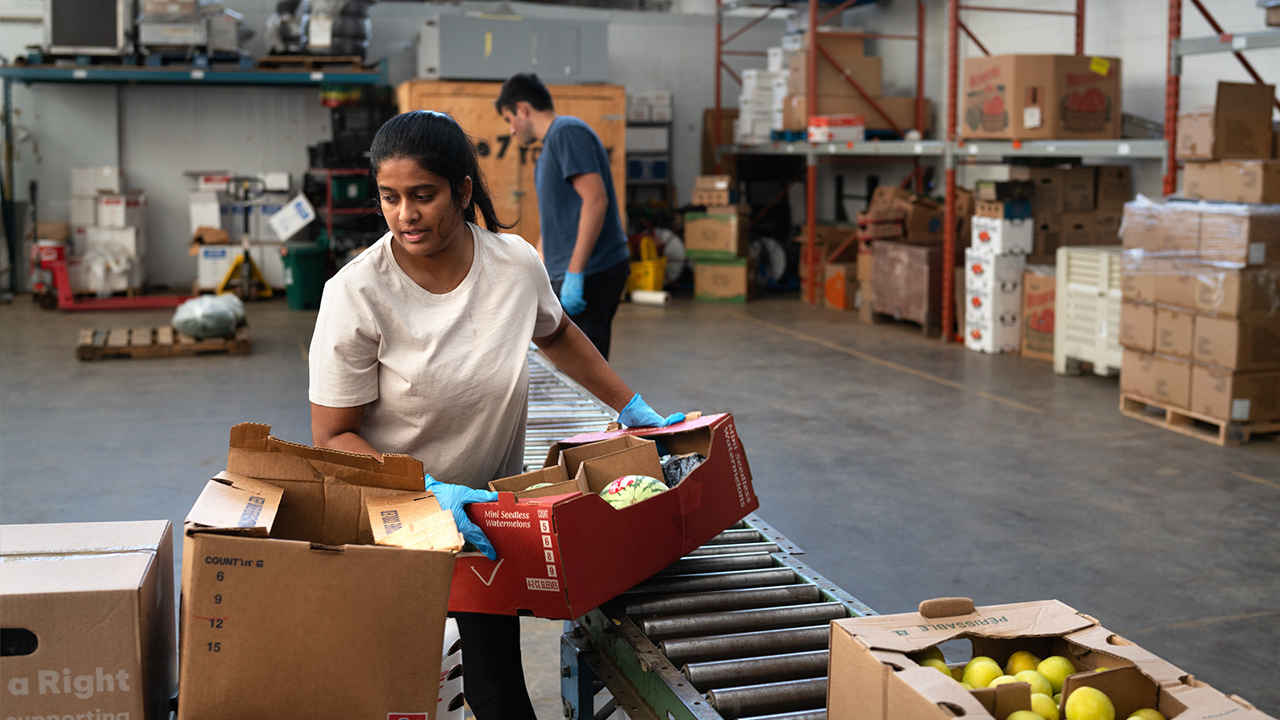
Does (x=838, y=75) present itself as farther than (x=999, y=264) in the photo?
Yes

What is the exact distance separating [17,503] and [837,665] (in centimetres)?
430

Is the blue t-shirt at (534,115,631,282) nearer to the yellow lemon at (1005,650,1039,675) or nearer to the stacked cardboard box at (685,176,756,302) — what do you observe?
the yellow lemon at (1005,650,1039,675)

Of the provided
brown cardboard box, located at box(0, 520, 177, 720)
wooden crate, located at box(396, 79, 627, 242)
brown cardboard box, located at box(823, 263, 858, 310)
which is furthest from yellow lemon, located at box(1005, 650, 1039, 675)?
brown cardboard box, located at box(823, 263, 858, 310)

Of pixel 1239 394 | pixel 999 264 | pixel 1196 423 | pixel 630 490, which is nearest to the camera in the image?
pixel 630 490

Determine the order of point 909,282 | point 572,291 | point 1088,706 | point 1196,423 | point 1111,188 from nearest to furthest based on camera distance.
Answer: point 1088,706 → point 572,291 → point 1196,423 → point 1111,188 → point 909,282

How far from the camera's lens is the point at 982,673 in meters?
1.45

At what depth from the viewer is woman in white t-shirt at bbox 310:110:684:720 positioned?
1930mm

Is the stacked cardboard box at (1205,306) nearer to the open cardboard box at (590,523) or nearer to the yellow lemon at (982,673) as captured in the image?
the open cardboard box at (590,523)

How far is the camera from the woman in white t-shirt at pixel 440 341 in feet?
6.33

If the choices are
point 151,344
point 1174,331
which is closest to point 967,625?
point 1174,331

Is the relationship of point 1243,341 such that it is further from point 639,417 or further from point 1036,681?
point 1036,681

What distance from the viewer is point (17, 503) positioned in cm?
460

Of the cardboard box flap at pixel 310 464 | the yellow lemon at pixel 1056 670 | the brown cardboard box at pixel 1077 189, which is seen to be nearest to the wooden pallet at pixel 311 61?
the brown cardboard box at pixel 1077 189

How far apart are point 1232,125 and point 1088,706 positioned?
17.0 ft
